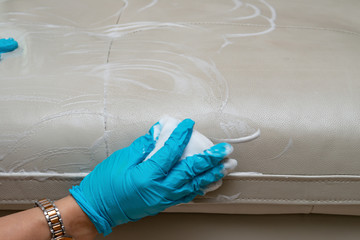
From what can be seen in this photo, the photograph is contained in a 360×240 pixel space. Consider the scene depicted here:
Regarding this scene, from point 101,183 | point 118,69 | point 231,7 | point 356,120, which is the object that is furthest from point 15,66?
point 356,120

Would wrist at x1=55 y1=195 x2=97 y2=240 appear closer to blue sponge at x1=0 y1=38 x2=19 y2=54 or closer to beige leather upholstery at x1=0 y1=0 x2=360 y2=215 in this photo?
beige leather upholstery at x1=0 y1=0 x2=360 y2=215

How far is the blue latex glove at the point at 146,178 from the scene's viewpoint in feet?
1.88

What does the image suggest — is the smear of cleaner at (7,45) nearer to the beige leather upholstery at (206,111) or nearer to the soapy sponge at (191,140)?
the beige leather upholstery at (206,111)

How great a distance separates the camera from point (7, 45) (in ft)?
2.41

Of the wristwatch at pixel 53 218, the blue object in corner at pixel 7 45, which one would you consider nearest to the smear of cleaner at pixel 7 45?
the blue object in corner at pixel 7 45

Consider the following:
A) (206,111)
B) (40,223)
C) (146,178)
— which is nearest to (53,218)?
(40,223)

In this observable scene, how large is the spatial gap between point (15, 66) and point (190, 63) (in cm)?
38

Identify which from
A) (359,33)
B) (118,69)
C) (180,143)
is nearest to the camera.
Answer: (180,143)

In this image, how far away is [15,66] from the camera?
2.29 ft

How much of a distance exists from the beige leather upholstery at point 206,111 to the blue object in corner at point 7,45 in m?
0.03

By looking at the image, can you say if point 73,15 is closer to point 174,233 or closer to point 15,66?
point 15,66

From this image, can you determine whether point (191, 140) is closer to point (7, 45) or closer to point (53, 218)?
point (53, 218)

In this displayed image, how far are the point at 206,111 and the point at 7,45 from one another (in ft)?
1.58

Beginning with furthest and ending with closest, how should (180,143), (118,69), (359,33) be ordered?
1. (359,33)
2. (118,69)
3. (180,143)
